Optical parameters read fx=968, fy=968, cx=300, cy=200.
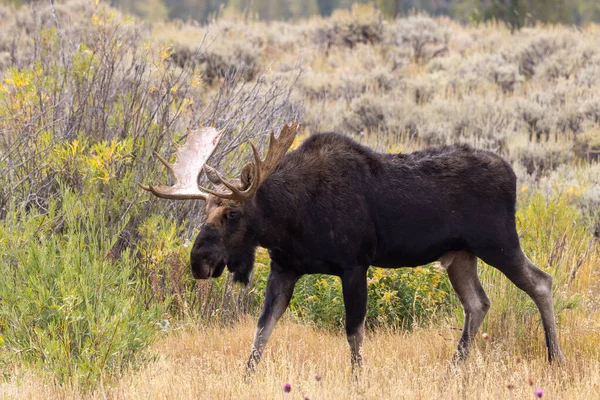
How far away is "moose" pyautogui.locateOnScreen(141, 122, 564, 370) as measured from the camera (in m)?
6.61

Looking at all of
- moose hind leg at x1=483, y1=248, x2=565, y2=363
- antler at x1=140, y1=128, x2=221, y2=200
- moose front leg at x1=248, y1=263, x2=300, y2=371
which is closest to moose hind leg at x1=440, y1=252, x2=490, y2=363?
moose hind leg at x1=483, y1=248, x2=565, y2=363

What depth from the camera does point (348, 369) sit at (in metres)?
6.69

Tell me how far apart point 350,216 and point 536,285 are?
5.29ft

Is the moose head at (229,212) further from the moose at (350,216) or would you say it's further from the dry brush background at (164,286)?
the dry brush background at (164,286)

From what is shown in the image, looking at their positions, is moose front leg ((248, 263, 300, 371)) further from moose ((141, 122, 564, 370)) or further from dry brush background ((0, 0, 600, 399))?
dry brush background ((0, 0, 600, 399))

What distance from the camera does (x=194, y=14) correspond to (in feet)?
185

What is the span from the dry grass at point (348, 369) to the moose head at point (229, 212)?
2.34ft

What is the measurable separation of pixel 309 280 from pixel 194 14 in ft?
163

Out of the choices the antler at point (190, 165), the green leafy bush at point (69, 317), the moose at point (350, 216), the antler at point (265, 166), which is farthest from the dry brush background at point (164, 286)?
the antler at point (265, 166)

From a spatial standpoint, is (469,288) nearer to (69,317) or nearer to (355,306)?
(355,306)

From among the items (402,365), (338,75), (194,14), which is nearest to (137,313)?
(402,365)

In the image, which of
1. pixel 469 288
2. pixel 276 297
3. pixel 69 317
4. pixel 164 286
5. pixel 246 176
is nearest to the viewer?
pixel 69 317

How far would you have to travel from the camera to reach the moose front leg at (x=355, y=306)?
666 centimetres

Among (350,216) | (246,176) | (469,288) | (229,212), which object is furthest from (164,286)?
(469,288)
